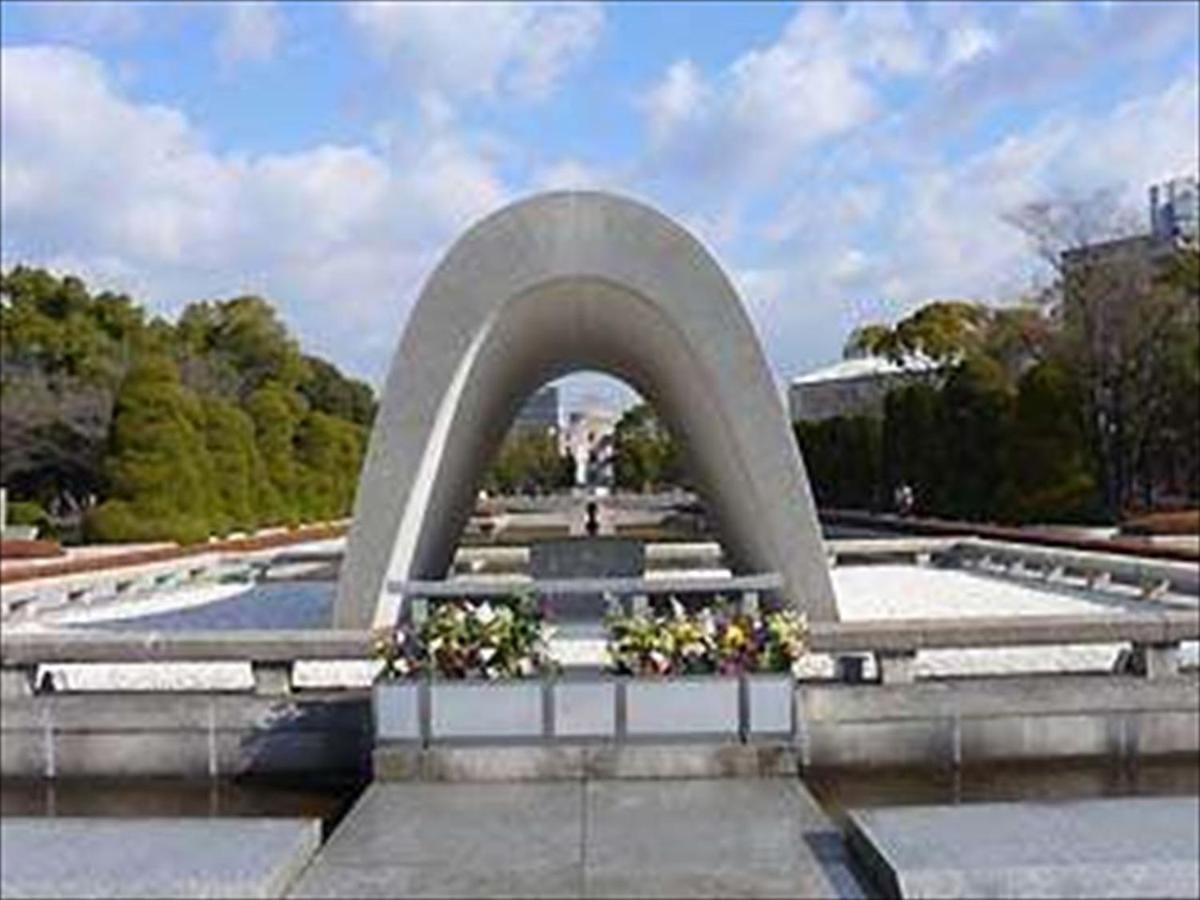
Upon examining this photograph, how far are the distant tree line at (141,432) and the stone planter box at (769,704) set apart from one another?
26746 millimetres

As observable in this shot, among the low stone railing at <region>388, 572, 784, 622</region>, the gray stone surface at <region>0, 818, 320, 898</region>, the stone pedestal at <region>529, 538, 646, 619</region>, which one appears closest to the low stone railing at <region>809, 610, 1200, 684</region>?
the low stone railing at <region>388, 572, 784, 622</region>

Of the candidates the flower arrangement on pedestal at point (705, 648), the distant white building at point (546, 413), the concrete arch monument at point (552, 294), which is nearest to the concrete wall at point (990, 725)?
the flower arrangement on pedestal at point (705, 648)

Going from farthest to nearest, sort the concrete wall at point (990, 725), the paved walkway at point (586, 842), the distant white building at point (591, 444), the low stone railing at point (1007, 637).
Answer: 1. the distant white building at point (591, 444)
2. the low stone railing at point (1007, 637)
3. the concrete wall at point (990, 725)
4. the paved walkway at point (586, 842)

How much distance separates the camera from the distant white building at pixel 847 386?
75.6 m

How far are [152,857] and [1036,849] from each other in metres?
3.78

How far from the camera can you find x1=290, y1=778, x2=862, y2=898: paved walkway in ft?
22.8

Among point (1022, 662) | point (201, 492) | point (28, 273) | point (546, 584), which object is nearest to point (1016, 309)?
point (201, 492)

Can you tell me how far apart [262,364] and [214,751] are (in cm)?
6055

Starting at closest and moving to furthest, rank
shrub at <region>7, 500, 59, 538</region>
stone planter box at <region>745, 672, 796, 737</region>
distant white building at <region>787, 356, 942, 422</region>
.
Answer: stone planter box at <region>745, 672, 796, 737</region> → shrub at <region>7, 500, 59, 538</region> → distant white building at <region>787, 356, 942, 422</region>

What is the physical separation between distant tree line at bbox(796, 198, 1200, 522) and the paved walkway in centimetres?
2642

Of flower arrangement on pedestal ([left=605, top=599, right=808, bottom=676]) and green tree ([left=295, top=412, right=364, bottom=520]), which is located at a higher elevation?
green tree ([left=295, top=412, right=364, bottom=520])

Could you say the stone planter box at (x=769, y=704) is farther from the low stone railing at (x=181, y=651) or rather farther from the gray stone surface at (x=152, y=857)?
the low stone railing at (x=181, y=651)

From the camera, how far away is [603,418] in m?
163

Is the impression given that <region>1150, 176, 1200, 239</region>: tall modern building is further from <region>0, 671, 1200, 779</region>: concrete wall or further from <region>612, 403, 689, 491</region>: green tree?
<region>0, 671, 1200, 779</region>: concrete wall
